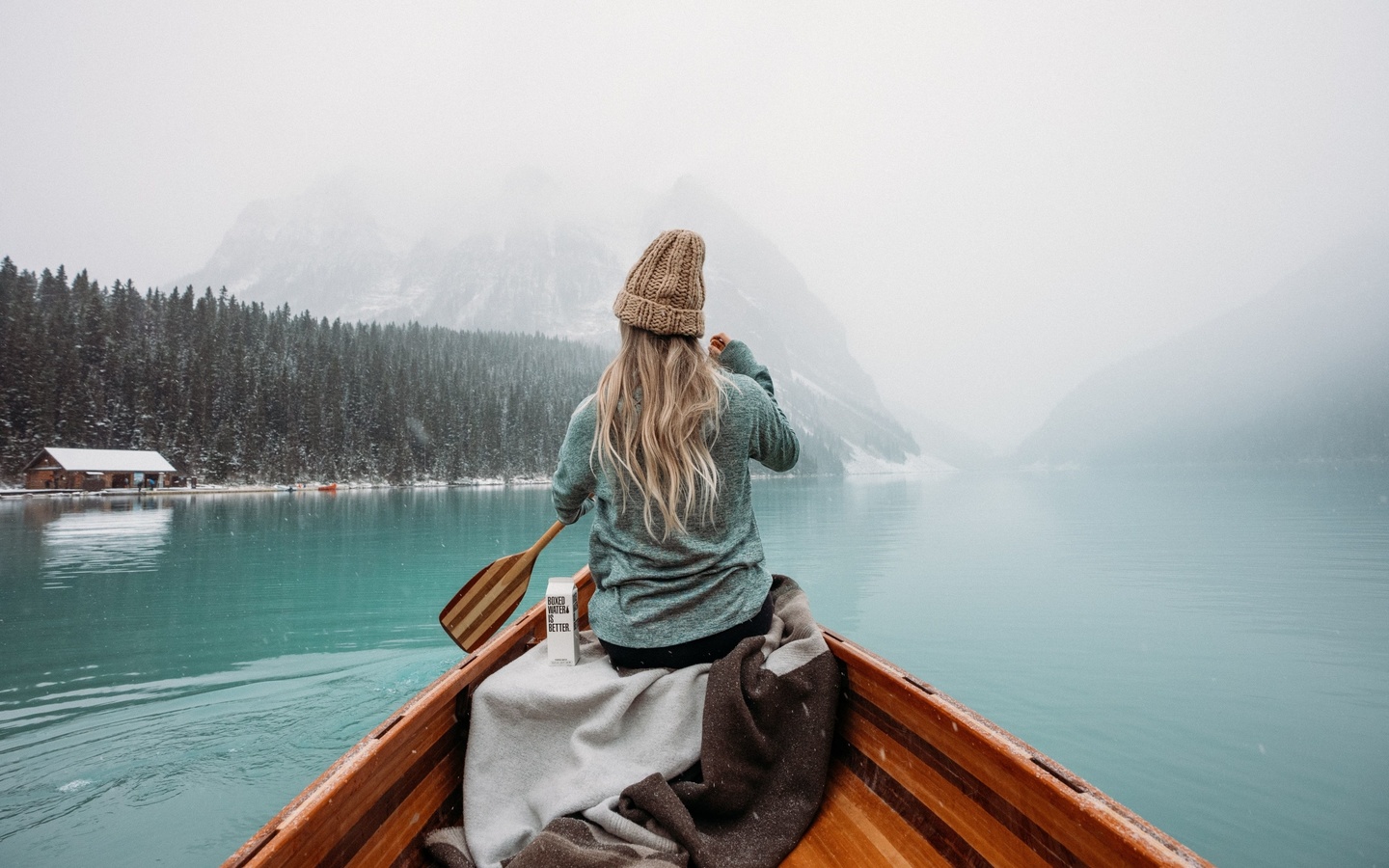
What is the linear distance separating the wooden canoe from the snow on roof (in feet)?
197

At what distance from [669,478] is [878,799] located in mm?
1590

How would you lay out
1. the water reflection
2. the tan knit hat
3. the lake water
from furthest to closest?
the water reflection < the lake water < the tan knit hat

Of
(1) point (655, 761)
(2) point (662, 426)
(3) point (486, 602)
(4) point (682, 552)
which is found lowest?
(1) point (655, 761)

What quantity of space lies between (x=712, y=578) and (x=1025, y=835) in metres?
1.28

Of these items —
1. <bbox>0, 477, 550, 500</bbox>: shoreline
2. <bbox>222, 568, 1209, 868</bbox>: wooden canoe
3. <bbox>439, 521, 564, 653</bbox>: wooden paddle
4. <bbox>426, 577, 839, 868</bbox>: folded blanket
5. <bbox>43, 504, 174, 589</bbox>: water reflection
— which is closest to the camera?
<bbox>222, 568, 1209, 868</bbox>: wooden canoe

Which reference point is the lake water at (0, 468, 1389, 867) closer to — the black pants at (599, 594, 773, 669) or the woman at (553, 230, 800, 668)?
the black pants at (599, 594, 773, 669)

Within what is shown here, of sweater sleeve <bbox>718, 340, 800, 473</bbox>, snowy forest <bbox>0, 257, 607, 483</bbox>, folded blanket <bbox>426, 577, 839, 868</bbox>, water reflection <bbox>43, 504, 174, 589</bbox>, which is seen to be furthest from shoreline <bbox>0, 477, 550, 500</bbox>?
sweater sleeve <bbox>718, 340, 800, 473</bbox>

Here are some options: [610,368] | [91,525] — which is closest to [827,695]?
[610,368]

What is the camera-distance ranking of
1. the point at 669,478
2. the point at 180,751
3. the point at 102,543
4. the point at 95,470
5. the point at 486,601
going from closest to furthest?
the point at 669,478 < the point at 486,601 < the point at 180,751 < the point at 102,543 < the point at 95,470

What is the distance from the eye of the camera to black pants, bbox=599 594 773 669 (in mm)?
2527

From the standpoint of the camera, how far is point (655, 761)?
2373mm

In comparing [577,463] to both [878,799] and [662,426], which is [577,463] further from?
[878,799]

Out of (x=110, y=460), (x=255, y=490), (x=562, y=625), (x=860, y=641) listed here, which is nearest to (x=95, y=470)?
(x=110, y=460)

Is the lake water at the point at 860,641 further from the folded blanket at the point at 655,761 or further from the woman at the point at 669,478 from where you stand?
the woman at the point at 669,478
